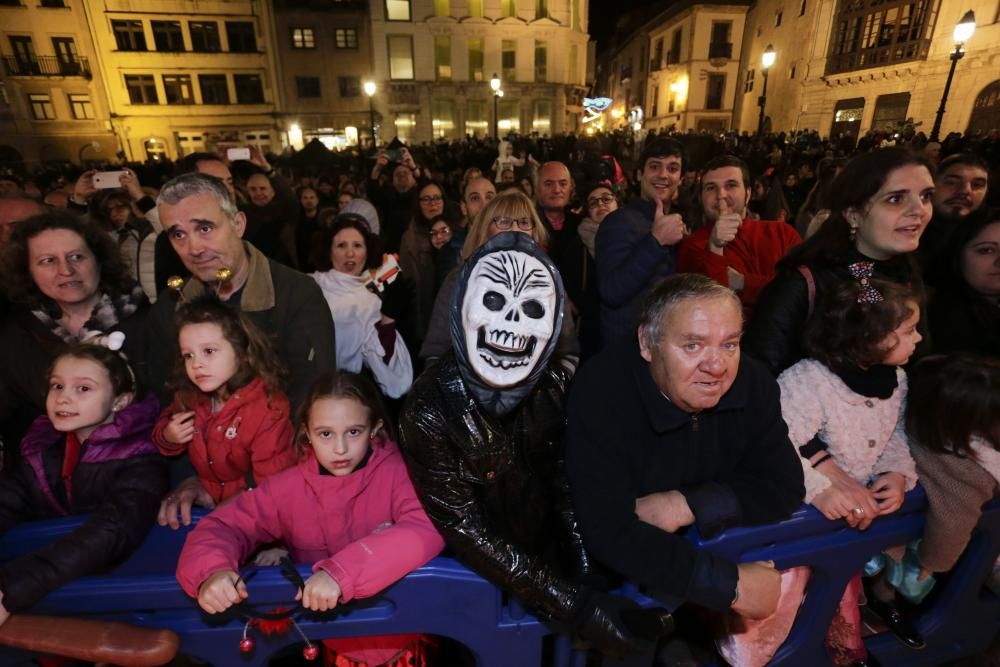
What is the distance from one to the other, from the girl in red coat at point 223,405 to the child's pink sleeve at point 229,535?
1.06 feet

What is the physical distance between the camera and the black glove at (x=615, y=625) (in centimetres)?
144

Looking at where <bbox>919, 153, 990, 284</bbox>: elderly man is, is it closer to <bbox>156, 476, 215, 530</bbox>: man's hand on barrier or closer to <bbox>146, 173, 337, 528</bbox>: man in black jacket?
<bbox>146, 173, 337, 528</bbox>: man in black jacket

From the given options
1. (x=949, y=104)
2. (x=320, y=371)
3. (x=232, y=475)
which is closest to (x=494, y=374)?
(x=320, y=371)

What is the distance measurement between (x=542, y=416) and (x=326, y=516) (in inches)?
34.2

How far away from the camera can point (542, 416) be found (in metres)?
1.64

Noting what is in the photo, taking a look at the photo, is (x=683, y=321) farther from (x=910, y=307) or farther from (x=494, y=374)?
(x=910, y=307)

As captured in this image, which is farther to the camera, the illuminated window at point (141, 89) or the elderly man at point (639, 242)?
the illuminated window at point (141, 89)

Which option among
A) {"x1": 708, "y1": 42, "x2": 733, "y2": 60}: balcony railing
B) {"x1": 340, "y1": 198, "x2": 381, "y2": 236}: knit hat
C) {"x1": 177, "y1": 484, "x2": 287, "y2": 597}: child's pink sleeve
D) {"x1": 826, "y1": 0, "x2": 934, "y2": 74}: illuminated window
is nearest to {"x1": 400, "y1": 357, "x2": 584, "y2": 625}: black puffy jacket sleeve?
{"x1": 177, "y1": 484, "x2": 287, "y2": 597}: child's pink sleeve

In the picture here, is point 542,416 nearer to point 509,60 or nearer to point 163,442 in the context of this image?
point 163,442

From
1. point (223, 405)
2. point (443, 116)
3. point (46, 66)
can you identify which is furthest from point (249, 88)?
point (223, 405)

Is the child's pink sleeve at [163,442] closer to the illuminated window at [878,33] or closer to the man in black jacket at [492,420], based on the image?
the man in black jacket at [492,420]

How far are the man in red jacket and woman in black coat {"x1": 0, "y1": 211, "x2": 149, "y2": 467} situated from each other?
9.71ft

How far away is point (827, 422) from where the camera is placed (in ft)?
6.39

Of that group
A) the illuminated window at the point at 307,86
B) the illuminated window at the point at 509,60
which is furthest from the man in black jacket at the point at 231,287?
the illuminated window at the point at 509,60
